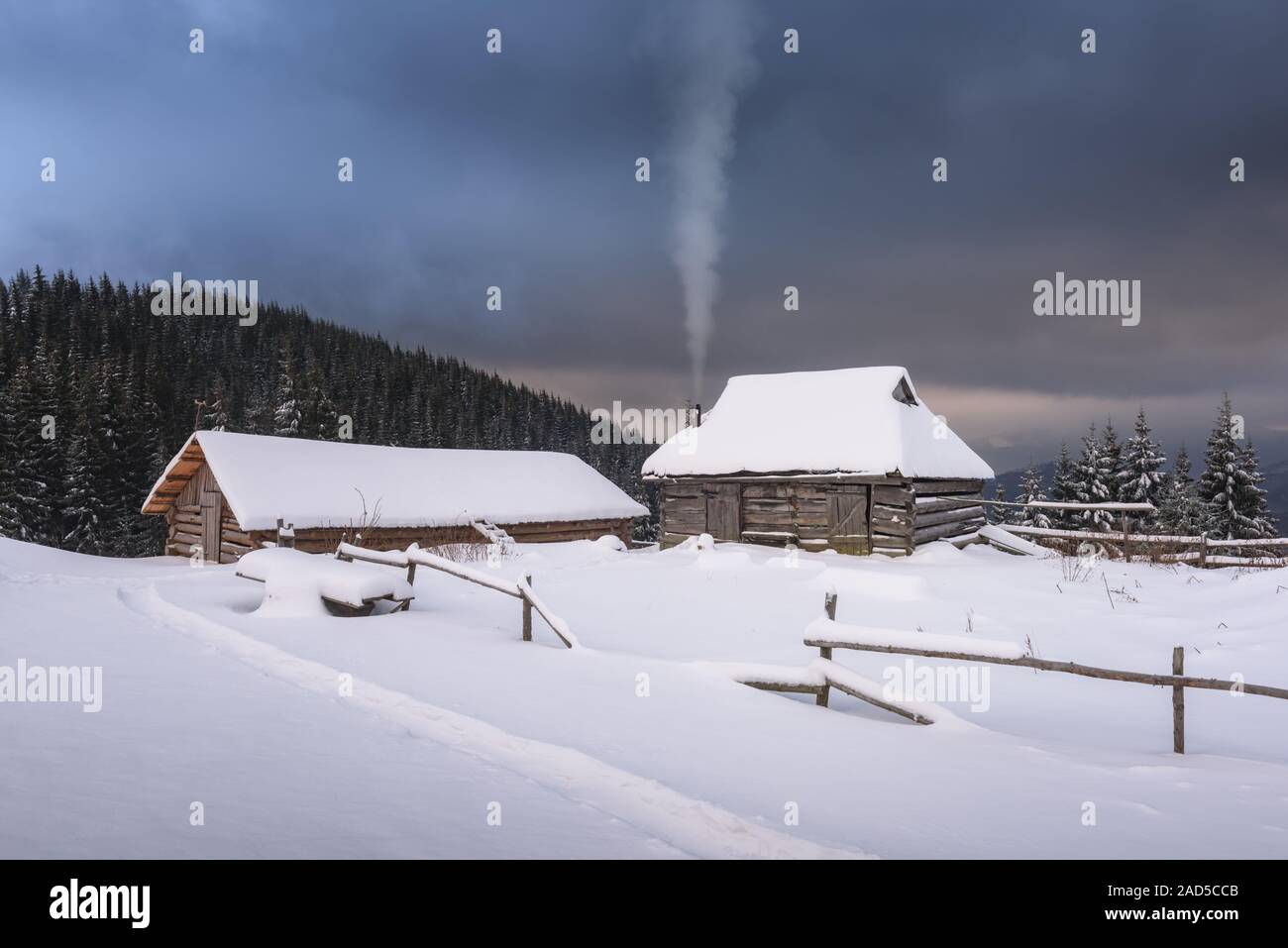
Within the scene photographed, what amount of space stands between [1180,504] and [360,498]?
41465mm

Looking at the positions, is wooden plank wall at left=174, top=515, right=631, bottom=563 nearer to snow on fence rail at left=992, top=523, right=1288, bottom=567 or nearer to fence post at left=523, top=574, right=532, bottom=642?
fence post at left=523, top=574, right=532, bottom=642

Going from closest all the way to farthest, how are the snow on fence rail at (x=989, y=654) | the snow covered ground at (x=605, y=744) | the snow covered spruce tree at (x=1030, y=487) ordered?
the snow covered ground at (x=605, y=744)
the snow on fence rail at (x=989, y=654)
the snow covered spruce tree at (x=1030, y=487)

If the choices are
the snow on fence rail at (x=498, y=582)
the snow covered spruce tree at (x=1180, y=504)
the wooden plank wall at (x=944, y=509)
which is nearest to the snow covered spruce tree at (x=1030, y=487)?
the snow covered spruce tree at (x=1180, y=504)

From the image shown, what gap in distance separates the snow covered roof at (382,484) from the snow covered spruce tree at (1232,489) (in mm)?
29313

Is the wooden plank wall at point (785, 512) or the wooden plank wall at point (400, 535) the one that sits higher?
the wooden plank wall at point (785, 512)

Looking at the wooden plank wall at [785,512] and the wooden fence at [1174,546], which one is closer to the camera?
the wooden fence at [1174,546]

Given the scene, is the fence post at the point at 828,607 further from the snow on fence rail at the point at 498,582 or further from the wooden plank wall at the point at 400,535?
the wooden plank wall at the point at 400,535

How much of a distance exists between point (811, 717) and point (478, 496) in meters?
23.0

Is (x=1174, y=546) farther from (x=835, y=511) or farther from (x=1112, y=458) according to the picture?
(x=1112, y=458)

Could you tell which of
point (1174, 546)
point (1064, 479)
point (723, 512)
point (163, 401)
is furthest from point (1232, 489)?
point (163, 401)

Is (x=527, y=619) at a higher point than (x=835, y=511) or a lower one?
lower

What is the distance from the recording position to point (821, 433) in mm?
22391

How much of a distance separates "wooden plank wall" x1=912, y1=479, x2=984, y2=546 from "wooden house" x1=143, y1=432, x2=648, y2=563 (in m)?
13.4

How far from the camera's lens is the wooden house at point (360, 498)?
22.9m
